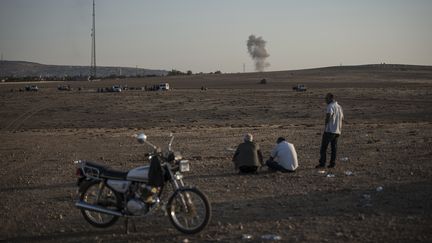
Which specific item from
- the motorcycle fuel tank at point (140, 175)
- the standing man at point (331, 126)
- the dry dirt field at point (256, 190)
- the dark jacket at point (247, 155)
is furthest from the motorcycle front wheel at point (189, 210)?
the standing man at point (331, 126)

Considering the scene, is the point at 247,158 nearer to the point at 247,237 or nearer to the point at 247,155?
the point at 247,155

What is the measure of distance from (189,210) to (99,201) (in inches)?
57.3

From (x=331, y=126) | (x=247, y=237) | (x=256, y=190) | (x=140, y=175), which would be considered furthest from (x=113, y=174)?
(x=331, y=126)

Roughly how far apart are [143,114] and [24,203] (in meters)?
28.7

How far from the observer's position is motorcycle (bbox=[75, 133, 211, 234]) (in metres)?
7.82

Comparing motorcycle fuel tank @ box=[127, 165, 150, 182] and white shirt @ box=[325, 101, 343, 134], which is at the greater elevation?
white shirt @ box=[325, 101, 343, 134]

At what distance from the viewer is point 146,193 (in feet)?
26.5

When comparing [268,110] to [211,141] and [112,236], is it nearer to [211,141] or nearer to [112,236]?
[211,141]

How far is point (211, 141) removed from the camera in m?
21.4

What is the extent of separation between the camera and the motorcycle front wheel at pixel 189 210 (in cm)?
785

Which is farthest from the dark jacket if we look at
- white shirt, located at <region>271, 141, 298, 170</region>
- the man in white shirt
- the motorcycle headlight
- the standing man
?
the motorcycle headlight

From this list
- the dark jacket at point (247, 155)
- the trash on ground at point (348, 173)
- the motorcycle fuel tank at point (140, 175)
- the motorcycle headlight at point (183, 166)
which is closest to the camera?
the motorcycle headlight at point (183, 166)

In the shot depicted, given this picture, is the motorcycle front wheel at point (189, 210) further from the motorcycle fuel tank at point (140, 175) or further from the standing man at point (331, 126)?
the standing man at point (331, 126)

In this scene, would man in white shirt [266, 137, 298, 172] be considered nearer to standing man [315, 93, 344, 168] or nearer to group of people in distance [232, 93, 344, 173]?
group of people in distance [232, 93, 344, 173]
